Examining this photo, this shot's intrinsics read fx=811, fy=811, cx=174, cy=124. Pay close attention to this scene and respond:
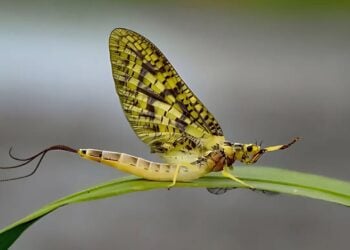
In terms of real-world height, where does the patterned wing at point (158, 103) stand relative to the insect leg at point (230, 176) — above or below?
above

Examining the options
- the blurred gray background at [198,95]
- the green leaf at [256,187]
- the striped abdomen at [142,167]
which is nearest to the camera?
the green leaf at [256,187]

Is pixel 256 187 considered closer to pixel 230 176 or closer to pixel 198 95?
pixel 230 176

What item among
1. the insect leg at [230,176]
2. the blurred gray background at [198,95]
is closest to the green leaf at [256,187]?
the insect leg at [230,176]

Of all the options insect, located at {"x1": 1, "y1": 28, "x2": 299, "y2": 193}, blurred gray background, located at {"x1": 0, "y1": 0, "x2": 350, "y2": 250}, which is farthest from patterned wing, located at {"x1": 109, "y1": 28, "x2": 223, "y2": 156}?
blurred gray background, located at {"x1": 0, "y1": 0, "x2": 350, "y2": 250}

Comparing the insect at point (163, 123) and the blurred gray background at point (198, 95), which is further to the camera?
the blurred gray background at point (198, 95)

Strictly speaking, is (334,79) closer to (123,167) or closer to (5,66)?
(5,66)

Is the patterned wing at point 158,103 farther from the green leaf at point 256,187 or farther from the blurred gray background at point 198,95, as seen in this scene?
the blurred gray background at point 198,95

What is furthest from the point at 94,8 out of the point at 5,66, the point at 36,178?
the point at 36,178

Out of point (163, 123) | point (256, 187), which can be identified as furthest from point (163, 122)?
point (256, 187)
